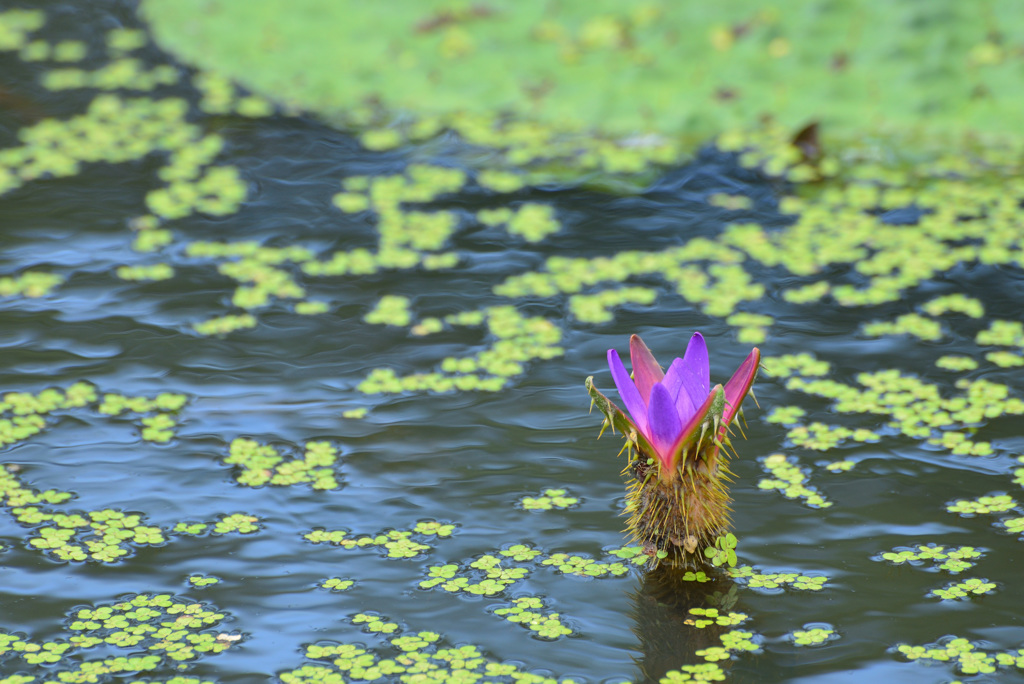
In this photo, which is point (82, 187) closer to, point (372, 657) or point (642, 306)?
point (642, 306)

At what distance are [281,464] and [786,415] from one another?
1448 mm

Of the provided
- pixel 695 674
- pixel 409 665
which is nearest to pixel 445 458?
pixel 409 665

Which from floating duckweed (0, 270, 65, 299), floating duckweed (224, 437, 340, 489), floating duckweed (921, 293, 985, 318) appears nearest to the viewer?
floating duckweed (224, 437, 340, 489)

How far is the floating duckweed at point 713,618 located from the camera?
2.20 meters

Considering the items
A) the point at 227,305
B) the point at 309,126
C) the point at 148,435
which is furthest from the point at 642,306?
the point at 309,126

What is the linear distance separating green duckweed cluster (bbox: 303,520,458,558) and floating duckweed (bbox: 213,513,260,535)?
14 cm

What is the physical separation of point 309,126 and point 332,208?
0.93 metres

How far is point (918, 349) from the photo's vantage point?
325cm

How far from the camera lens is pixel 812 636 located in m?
2.17

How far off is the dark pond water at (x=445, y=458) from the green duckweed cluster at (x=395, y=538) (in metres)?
0.02

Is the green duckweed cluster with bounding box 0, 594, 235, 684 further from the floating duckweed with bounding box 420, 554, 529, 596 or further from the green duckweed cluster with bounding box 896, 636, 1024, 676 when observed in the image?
the green duckweed cluster with bounding box 896, 636, 1024, 676

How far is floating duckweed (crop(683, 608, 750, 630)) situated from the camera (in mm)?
Result: 2201

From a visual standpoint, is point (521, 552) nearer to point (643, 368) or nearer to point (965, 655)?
point (643, 368)

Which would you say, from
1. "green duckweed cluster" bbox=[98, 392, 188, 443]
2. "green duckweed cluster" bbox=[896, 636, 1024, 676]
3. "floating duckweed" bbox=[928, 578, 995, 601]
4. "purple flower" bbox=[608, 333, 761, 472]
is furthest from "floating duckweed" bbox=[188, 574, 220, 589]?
"floating duckweed" bbox=[928, 578, 995, 601]
